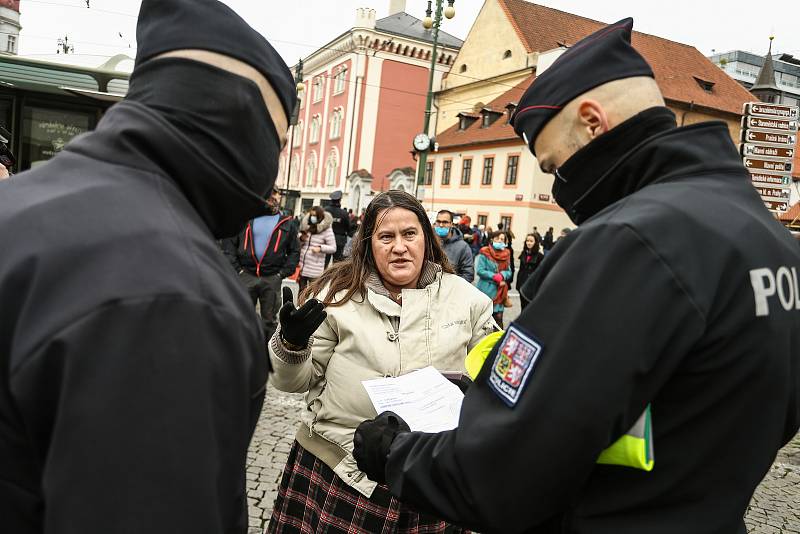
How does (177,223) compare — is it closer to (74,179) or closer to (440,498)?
(74,179)

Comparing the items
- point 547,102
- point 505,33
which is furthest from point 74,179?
point 505,33

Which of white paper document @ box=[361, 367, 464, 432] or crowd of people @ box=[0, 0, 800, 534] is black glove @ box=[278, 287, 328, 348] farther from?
crowd of people @ box=[0, 0, 800, 534]

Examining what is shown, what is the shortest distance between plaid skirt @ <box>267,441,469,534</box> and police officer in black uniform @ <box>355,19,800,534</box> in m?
0.97

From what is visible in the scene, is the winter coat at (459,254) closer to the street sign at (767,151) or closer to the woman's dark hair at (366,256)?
the street sign at (767,151)

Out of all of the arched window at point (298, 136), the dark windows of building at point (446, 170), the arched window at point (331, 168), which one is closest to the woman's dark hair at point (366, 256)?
the dark windows of building at point (446, 170)

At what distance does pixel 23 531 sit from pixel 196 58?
795mm

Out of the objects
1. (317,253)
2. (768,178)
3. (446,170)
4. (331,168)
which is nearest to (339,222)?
(317,253)

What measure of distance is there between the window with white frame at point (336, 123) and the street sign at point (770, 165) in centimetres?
3771

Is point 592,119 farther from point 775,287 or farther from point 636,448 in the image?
point 636,448

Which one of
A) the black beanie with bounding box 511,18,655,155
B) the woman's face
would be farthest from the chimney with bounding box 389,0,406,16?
the black beanie with bounding box 511,18,655,155

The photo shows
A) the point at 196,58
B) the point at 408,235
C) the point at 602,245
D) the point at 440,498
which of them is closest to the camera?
the point at 196,58

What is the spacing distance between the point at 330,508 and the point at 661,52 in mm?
38374

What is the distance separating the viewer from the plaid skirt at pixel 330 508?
234 centimetres

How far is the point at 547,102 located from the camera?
1.54 m
